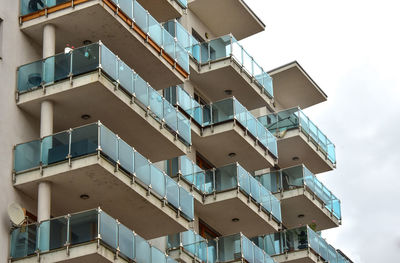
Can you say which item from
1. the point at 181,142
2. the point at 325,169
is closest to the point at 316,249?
the point at 325,169

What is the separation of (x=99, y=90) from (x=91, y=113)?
124 centimetres

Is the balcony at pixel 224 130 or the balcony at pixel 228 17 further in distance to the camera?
the balcony at pixel 228 17

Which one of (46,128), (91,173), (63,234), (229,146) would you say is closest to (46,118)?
(46,128)

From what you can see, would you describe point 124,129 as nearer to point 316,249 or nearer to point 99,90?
point 99,90

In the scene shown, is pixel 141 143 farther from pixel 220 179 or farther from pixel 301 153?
pixel 301 153

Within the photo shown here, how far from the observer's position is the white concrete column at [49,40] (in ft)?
124

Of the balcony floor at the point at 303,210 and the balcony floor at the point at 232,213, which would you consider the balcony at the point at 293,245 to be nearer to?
the balcony floor at the point at 232,213

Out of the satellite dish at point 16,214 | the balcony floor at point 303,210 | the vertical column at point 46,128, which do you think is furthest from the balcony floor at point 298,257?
the satellite dish at point 16,214

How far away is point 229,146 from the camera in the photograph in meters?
47.1

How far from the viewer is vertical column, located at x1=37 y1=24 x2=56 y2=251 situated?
34.4 meters

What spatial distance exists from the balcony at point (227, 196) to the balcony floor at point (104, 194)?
4.66 meters

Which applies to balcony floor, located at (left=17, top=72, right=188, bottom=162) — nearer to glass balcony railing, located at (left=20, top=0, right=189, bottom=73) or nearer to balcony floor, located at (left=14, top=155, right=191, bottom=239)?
balcony floor, located at (left=14, top=155, right=191, bottom=239)

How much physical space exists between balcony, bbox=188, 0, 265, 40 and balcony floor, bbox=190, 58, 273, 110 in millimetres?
3510

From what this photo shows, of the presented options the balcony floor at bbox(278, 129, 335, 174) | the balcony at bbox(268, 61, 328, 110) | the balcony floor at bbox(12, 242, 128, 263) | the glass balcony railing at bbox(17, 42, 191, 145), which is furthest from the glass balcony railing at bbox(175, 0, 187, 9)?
the balcony floor at bbox(12, 242, 128, 263)
